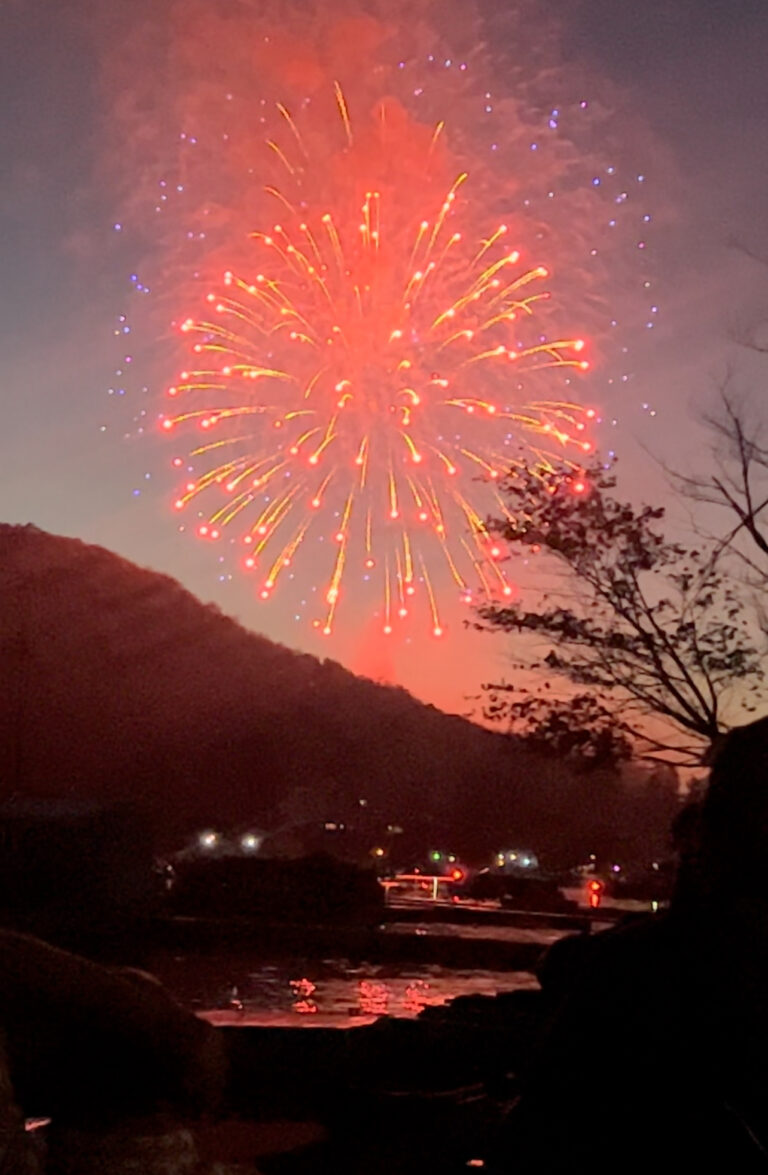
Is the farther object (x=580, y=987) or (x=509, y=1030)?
(x=509, y=1030)

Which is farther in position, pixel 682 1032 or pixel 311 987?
pixel 311 987

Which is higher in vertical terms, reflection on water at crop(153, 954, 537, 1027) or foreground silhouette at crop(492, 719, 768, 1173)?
foreground silhouette at crop(492, 719, 768, 1173)

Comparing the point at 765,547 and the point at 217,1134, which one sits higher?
the point at 765,547

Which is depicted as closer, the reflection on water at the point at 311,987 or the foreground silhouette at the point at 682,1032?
the foreground silhouette at the point at 682,1032

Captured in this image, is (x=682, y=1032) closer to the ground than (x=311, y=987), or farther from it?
farther from it

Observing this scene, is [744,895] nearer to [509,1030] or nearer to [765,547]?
[509,1030]

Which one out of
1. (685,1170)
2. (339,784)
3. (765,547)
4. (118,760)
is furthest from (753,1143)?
(339,784)

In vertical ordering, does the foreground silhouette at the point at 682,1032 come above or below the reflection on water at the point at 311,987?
above

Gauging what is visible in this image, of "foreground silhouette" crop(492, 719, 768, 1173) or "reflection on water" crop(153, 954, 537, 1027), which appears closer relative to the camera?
"foreground silhouette" crop(492, 719, 768, 1173)
